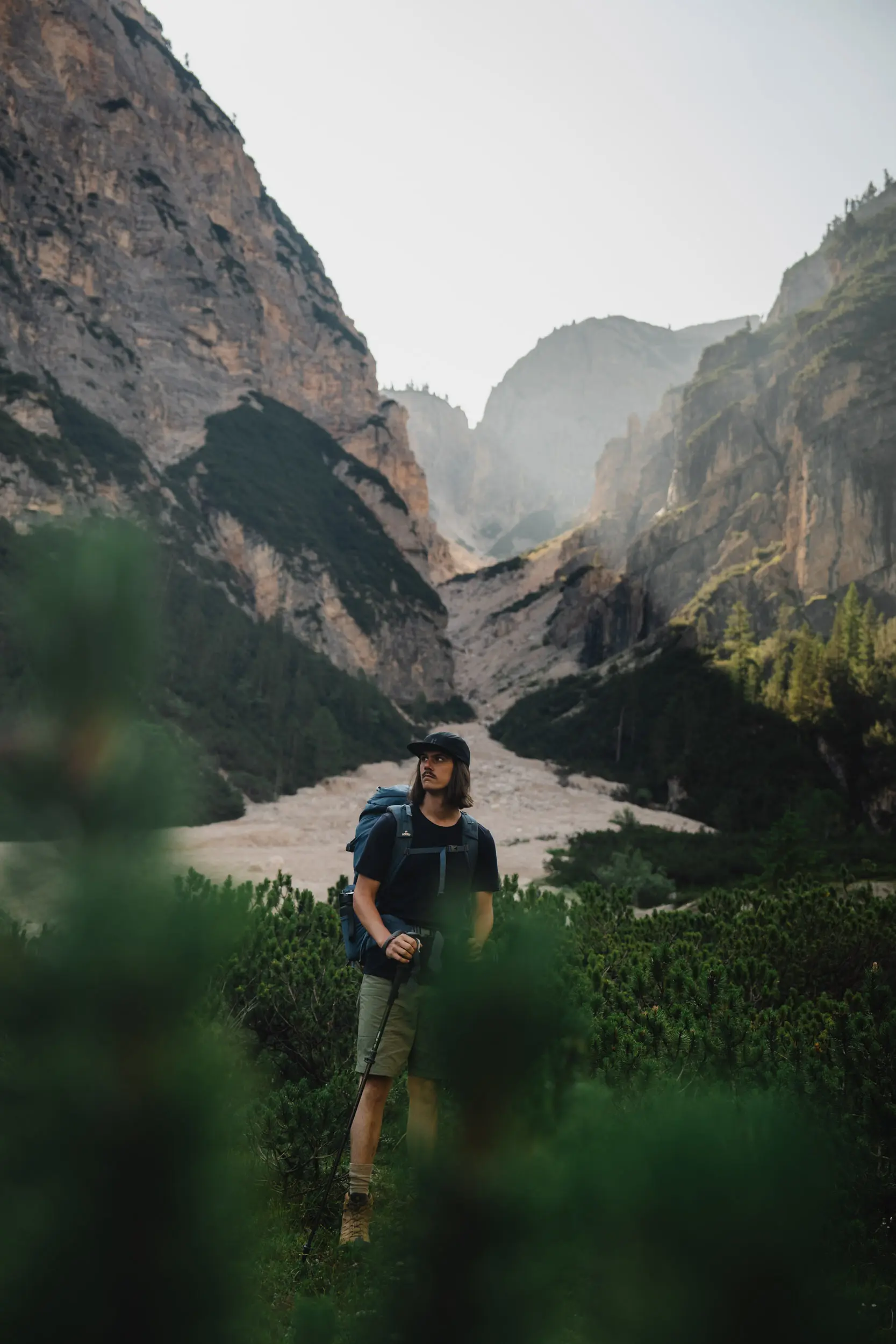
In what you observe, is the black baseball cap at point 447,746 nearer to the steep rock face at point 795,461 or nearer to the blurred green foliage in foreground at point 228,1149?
the blurred green foliage in foreground at point 228,1149

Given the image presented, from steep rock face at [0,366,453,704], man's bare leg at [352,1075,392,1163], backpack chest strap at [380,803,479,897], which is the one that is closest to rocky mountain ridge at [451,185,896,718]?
steep rock face at [0,366,453,704]

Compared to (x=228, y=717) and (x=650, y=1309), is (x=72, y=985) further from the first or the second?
(x=228, y=717)

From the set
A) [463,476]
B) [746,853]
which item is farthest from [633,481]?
[746,853]

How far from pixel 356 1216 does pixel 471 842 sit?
4.61 ft

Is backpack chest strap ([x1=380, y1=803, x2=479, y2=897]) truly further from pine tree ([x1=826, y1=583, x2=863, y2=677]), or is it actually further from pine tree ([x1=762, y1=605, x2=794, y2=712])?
pine tree ([x1=762, y1=605, x2=794, y2=712])

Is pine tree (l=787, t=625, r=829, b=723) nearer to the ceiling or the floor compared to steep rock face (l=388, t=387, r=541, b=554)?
nearer to the floor

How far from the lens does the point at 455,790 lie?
3.20m

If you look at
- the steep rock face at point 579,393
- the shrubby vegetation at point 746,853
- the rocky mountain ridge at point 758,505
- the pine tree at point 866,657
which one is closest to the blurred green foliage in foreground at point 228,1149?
the shrubby vegetation at point 746,853

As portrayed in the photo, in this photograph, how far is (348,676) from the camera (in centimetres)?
3825

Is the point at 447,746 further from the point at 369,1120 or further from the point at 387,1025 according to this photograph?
the point at 369,1120

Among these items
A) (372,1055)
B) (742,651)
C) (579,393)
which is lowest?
(372,1055)

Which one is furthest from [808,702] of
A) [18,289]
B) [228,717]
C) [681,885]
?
[18,289]

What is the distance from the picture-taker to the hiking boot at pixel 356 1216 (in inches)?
107

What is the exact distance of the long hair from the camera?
3178 millimetres
